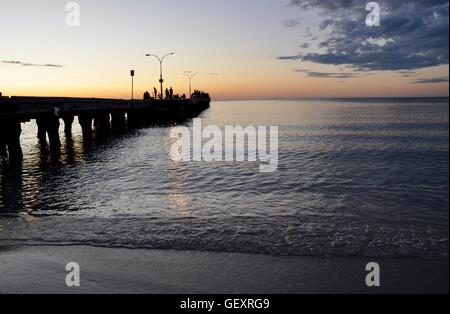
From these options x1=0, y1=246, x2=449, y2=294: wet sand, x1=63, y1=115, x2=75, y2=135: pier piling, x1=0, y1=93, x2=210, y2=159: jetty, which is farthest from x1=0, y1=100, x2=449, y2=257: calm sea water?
x1=63, y1=115, x2=75, y2=135: pier piling

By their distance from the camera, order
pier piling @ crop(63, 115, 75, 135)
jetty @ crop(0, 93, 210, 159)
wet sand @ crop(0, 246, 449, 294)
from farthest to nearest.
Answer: pier piling @ crop(63, 115, 75, 135), jetty @ crop(0, 93, 210, 159), wet sand @ crop(0, 246, 449, 294)

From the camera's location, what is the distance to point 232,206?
11.8m

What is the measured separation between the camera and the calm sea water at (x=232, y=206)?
8.41 metres

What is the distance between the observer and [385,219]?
33.7ft

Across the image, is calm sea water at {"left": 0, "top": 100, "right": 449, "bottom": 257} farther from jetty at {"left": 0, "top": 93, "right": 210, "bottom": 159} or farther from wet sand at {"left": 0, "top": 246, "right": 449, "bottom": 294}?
jetty at {"left": 0, "top": 93, "right": 210, "bottom": 159}

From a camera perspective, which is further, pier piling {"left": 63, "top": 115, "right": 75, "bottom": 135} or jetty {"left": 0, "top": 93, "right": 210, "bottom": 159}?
pier piling {"left": 63, "top": 115, "right": 75, "bottom": 135}

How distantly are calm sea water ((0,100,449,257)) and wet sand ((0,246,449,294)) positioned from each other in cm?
51

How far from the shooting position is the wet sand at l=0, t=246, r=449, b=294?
6012 mm

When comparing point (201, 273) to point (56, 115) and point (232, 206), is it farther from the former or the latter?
point (56, 115)

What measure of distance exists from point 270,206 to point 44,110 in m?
22.7

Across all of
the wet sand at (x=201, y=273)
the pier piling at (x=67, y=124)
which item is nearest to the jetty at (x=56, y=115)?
the pier piling at (x=67, y=124)

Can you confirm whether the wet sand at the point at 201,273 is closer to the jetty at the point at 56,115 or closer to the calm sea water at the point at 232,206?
the calm sea water at the point at 232,206
